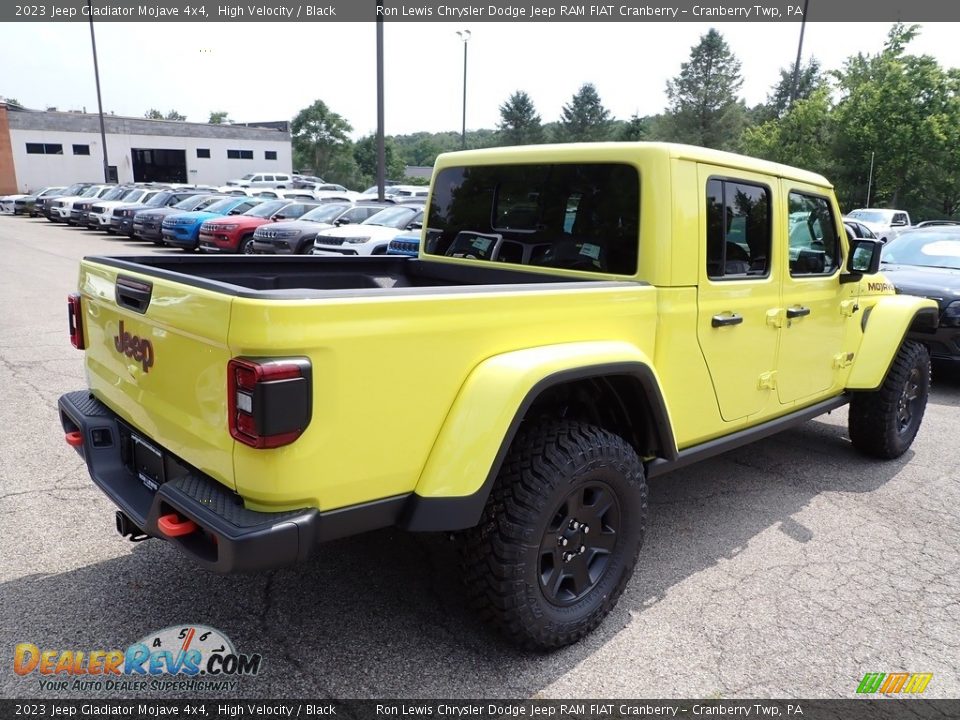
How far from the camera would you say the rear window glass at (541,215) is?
10.5 ft

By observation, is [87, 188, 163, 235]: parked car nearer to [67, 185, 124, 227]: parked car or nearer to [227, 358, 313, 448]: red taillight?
[67, 185, 124, 227]: parked car

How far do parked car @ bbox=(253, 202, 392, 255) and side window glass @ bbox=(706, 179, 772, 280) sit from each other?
12104 millimetres

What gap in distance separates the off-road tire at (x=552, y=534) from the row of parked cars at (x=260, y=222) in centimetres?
965

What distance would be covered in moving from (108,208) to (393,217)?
46.2 ft

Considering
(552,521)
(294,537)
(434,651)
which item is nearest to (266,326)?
(294,537)

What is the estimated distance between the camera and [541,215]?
3.61 meters

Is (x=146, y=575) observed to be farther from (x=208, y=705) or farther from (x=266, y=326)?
(x=266, y=326)

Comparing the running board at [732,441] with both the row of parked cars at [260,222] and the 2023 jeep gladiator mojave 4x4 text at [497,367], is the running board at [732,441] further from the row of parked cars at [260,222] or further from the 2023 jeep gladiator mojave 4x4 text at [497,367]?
the row of parked cars at [260,222]

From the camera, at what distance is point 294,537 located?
2.04 metres

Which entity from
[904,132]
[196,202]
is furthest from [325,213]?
[904,132]

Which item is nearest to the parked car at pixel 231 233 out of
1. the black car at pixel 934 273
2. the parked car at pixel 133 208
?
the parked car at pixel 133 208

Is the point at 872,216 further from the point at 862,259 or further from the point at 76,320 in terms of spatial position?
the point at 76,320

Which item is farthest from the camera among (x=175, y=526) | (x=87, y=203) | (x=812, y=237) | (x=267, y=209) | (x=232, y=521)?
(x=87, y=203)

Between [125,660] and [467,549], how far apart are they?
1.35 m
